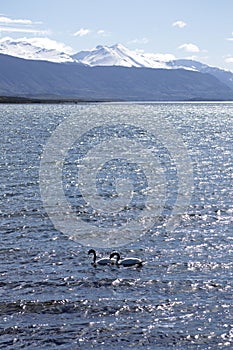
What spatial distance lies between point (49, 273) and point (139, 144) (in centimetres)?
6628

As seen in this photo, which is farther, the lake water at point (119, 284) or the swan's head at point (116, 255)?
the swan's head at point (116, 255)

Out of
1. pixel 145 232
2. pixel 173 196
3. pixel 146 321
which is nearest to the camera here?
pixel 146 321

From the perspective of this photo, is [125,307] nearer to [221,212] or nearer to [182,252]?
[182,252]

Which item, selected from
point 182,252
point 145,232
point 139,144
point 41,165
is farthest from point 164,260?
point 139,144

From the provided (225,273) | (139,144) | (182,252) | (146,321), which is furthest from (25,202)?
(139,144)

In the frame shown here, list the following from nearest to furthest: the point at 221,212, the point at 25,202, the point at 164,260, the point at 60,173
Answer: the point at 164,260
the point at 221,212
the point at 25,202
the point at 60,173

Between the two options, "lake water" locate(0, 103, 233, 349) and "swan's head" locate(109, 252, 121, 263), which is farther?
"swan's head" locate(109, 252, 121, 263)

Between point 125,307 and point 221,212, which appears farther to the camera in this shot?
point 221,212

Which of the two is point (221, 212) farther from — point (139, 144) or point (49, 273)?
point (139, 144)

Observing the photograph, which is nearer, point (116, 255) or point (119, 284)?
point (119, 284)

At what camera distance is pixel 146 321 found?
2308 centimetres

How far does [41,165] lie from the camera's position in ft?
215

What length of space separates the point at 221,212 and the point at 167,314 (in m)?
18.7

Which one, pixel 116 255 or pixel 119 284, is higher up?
pixel 116 255
